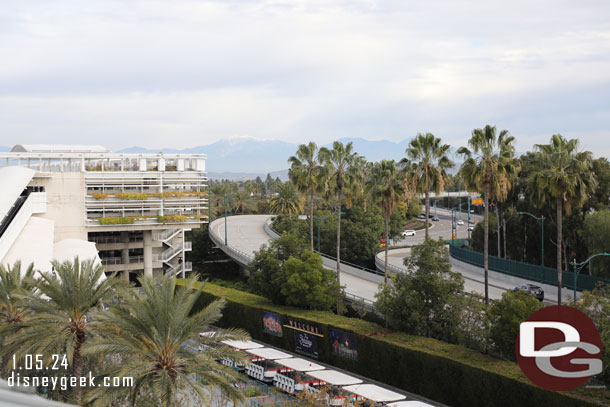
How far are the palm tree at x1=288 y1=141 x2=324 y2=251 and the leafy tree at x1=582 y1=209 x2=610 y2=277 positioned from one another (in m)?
23.9

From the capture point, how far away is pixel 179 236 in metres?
81.8

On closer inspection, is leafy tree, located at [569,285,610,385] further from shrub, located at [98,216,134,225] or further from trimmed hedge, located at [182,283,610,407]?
shrub, located at [98,216,134,225]

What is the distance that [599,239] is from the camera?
56.7 metres

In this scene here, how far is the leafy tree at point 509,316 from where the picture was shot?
3080cm

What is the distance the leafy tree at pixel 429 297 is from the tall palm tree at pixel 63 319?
1812 centimetres

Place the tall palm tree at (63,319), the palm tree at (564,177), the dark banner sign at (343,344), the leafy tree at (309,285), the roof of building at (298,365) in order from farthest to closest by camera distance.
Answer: the leafy tree at (309,285) < the palm tree at (564,177) < the dark banner sign at (343,344) < the roof of building at (298,365) < the tall palm tree at (63,319)

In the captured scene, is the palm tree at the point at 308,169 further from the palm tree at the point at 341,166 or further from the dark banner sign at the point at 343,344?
the dark banner sign at the point at 343,344

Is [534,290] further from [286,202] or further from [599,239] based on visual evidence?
[286,202]

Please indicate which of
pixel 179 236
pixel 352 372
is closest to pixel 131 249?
pixel 179 236

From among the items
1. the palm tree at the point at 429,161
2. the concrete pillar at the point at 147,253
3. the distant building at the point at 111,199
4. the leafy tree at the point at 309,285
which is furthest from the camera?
the concrete pillar at the point at 147,253

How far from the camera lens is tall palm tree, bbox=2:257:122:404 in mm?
23391

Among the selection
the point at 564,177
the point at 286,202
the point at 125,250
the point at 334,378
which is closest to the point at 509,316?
the point at 334,378

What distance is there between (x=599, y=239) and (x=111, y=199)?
48131mm

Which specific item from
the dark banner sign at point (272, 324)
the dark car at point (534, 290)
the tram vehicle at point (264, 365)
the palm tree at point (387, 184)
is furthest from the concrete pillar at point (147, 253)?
the dark car at point (534, 290)
